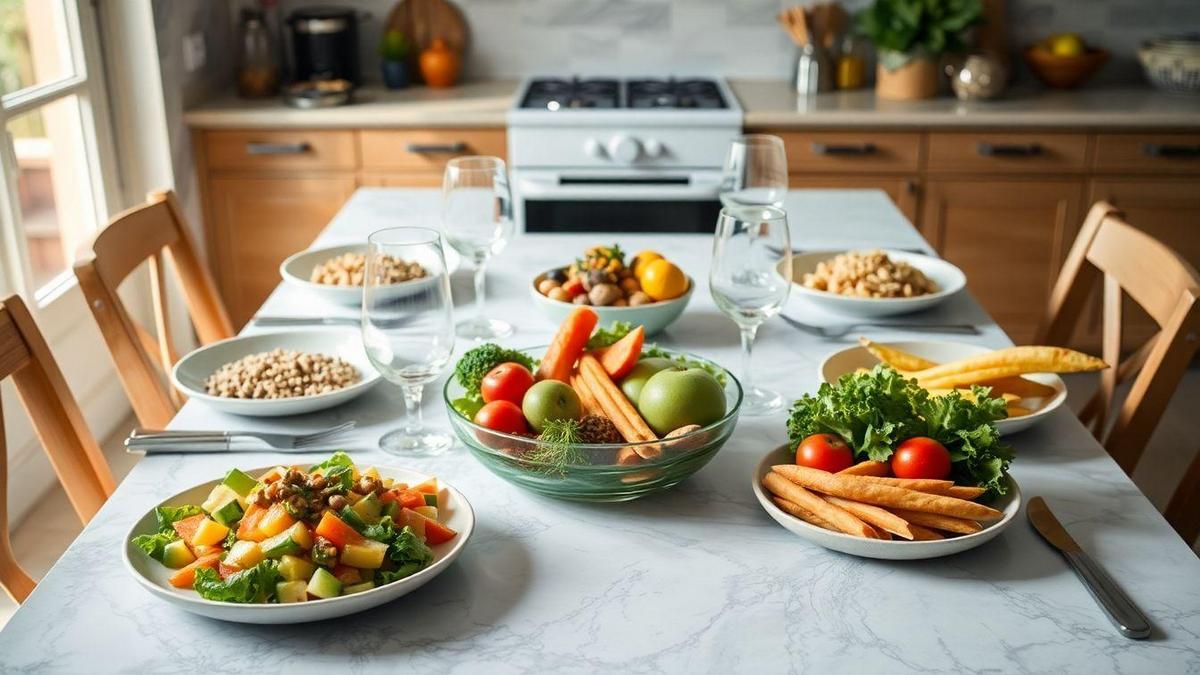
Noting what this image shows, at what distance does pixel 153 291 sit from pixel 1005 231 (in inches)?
104

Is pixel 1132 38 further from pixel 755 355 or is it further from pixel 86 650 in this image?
pixel 86 650

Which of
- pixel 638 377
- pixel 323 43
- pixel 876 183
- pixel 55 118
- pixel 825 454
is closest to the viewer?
pixel 825 454

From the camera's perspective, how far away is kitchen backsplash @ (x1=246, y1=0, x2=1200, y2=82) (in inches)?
159

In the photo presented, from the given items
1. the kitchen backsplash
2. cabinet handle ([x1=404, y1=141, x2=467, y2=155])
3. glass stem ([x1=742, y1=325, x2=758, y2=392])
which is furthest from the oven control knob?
glass stem ([x1=742, y1=325, x2=758, y2=392])

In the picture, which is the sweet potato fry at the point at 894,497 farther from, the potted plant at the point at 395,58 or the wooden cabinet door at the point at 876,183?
the potted plant at the point at 395,58

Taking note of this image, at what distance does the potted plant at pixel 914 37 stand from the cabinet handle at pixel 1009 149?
13.2 inches

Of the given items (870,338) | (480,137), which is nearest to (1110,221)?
(870,338)

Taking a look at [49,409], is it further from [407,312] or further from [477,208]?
[477,208]

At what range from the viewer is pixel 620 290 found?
6.02 ft

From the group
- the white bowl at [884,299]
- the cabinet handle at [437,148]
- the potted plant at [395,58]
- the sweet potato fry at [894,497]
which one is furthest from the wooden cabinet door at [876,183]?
the sweet potato fry at [894,497]

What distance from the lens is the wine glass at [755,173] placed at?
2.10 metres

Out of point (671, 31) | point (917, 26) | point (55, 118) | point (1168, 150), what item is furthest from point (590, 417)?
point (671, 31)

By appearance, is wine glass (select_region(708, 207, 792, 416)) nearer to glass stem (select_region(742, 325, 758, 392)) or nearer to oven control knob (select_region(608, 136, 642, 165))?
glass stem (select_region(742, 325, 758, 392))

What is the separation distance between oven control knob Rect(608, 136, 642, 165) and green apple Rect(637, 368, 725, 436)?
7.34 feet
